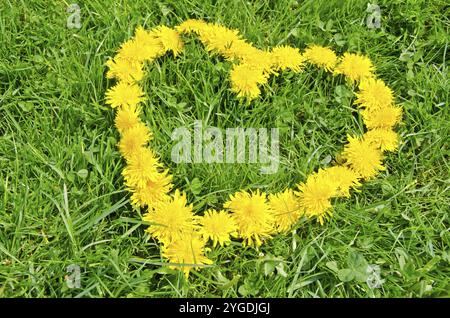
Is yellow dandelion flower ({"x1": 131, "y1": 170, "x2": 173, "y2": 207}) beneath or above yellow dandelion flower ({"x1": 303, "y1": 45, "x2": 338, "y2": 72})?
beneath

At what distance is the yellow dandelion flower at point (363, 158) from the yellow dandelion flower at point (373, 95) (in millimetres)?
242

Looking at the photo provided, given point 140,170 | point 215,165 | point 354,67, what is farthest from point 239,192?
point 354,67

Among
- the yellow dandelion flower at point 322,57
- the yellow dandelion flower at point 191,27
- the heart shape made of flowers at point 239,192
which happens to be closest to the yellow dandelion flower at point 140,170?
the heart shape made of flowers at point 239,192

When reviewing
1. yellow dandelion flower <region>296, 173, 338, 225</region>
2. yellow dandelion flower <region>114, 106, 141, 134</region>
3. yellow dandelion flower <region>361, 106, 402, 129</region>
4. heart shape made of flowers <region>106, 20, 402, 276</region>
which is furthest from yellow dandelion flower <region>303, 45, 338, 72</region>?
yellow dandelion flower <region>114, 106, 141, 134</region>

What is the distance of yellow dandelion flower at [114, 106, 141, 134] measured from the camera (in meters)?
A: 2.39

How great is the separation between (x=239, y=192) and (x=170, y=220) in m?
0.35

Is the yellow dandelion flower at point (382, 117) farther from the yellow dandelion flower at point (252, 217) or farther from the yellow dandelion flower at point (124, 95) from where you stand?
the yellow dandelion flower at point (124, 95)

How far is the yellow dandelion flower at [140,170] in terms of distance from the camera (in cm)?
224

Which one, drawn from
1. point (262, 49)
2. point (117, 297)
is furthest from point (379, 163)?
point (117, 297)

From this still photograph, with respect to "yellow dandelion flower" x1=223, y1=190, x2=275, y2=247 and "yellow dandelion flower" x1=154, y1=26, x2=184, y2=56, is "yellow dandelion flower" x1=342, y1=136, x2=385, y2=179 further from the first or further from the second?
"yellow dandelion flower" x1=154, y1=26, x2=184, y2=56

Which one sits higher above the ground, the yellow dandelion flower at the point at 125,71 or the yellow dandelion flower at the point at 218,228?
the yellow dandelion flower at the point at 125,71

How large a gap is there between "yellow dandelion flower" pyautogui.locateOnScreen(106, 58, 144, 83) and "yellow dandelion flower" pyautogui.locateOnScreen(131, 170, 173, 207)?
1.84 feet
